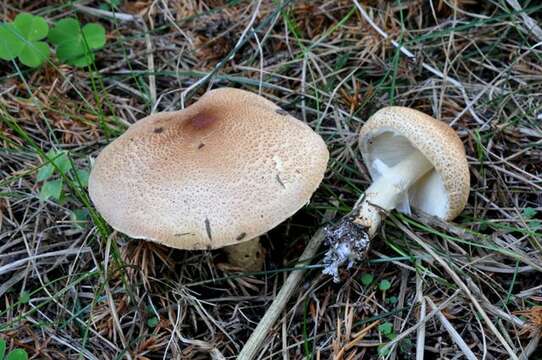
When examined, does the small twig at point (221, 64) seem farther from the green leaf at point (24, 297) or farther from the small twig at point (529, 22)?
the small twig at point (529, 22)

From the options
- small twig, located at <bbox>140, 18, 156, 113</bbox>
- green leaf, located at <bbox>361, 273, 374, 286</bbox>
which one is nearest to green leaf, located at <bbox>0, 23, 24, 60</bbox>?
small twig, located at <bbox>140, 18, 156, 113</bbox>

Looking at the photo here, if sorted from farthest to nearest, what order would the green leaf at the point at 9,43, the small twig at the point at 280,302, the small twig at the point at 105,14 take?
the small twig at the point at 105,14, the green leaf at the point at 9,43, the small twig at the point at 280,302

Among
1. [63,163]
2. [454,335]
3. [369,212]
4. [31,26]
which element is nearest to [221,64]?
[63,163]

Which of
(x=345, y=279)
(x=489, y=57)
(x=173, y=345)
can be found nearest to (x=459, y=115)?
(x=489, y=57)

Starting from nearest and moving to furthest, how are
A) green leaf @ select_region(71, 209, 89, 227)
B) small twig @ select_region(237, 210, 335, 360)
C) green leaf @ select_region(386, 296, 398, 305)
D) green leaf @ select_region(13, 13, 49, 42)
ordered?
1. small twig @ select_region(237, 210, 335, 360)
2. green leaf @ select_region(386, 296, 398, 305)
3. green leaf @ select_region(71, 209, 89, 227)
4. green leaf @ select_region(13, 13, 49, 42)

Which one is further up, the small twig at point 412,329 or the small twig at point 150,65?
the small twig at point 150,65

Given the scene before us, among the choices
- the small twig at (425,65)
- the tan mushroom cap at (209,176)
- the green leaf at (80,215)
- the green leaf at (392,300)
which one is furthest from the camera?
the small twig at (425,65)

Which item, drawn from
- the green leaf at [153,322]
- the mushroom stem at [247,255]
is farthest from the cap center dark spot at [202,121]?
the green leaf at [153,322]

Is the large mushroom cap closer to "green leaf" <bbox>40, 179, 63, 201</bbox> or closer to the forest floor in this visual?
the forest floor

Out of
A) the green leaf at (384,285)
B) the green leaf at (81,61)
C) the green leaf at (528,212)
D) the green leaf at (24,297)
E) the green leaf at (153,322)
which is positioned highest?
the green leaf at (81,61)
